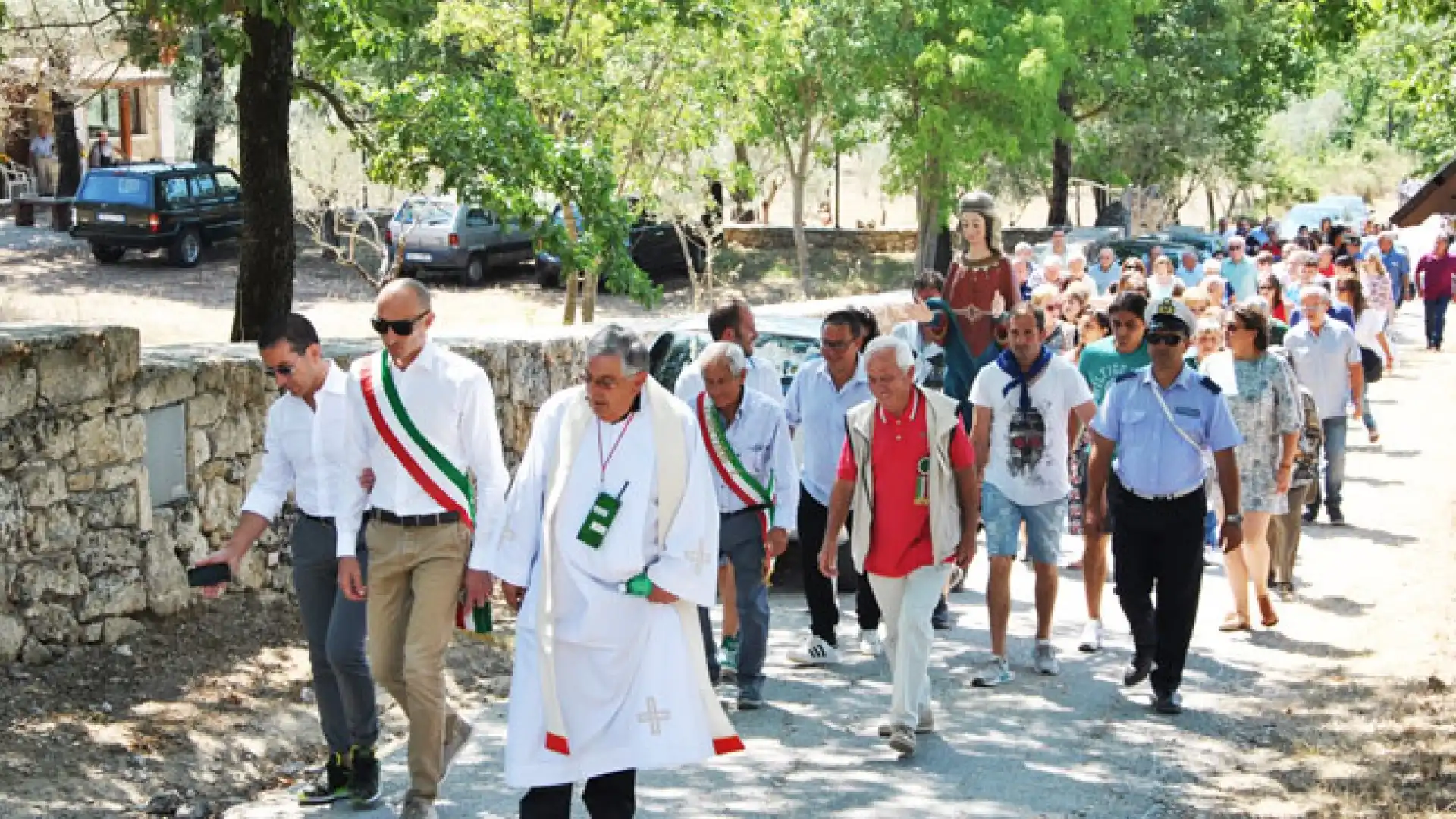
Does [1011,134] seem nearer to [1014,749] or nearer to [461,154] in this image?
[461,154]

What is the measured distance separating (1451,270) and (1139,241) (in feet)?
15.3

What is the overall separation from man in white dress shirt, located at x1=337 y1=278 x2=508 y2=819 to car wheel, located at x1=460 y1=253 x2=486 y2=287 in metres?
27.6

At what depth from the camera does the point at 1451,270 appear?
28.9 metres

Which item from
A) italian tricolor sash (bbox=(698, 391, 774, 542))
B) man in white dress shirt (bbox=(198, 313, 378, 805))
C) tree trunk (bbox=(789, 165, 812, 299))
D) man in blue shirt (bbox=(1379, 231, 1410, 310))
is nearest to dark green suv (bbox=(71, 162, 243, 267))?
tree trunk (bbox=(789, 165, 812, 299))

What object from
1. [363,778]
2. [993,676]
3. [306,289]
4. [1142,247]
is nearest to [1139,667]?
[993,676]

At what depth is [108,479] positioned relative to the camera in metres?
8.65

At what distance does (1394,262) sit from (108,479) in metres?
24.5

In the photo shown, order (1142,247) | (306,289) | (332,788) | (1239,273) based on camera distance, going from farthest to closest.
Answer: (306,289)
(1142,247)
(1239,273)
(332,788)

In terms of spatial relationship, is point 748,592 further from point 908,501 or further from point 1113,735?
point 1113,735

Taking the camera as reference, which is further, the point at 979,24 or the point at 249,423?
the point at 979,24

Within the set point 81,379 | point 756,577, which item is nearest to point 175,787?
point 81,379

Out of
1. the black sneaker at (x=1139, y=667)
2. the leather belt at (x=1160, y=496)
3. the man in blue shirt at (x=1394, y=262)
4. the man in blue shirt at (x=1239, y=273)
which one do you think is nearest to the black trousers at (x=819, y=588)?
the black sneaker at (x=1139, y=667)

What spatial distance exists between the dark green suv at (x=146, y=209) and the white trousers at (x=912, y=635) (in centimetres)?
2647

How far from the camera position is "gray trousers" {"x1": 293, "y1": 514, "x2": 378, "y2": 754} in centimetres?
697
